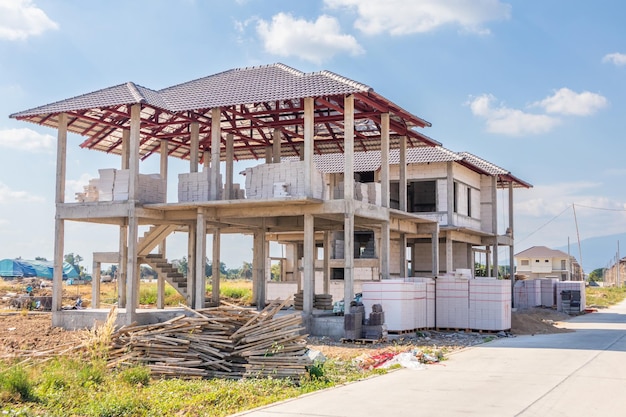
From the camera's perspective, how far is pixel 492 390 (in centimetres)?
1233

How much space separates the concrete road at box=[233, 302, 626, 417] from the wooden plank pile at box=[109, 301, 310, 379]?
64.2 inches

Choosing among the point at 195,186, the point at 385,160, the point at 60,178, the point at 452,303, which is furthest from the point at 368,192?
the point at 60,178

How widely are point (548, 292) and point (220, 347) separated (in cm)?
3021

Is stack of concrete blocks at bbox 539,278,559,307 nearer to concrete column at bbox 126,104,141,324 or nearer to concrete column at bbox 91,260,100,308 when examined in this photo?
concrete column at bbox 91,260,100,308

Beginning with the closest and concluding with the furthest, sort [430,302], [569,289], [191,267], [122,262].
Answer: [430,302]
[122,262]
[191,267]
[569,289]

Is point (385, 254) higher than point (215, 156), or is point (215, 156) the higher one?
point (215, 156)

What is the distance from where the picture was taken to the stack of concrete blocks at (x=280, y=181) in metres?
21.6

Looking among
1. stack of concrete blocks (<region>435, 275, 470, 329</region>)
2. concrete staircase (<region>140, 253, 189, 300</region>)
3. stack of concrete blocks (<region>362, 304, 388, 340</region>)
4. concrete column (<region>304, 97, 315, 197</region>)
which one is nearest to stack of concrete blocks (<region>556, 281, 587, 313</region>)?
stack of concrete blocks (<region>435, 275, 470, 329</region>)

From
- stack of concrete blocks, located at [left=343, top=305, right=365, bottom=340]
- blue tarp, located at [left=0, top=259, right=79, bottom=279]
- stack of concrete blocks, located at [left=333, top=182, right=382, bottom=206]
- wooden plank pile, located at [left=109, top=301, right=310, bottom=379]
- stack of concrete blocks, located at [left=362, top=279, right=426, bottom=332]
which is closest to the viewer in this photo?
wooden plank pile, located at [left=109, top=301, right=310, bottom=379]

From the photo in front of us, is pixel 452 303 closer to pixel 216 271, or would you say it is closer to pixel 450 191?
pixel 216 271

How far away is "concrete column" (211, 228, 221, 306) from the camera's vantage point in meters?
27.7

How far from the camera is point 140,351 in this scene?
1499cm

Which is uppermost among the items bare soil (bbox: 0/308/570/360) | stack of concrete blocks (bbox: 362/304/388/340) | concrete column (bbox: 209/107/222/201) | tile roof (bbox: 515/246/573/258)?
concrete column (bbox: 209/107/222/201)

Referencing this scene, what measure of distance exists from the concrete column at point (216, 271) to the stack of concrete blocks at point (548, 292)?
20.1 metres
